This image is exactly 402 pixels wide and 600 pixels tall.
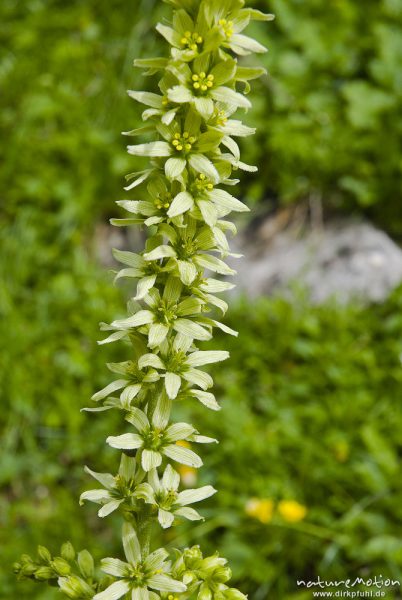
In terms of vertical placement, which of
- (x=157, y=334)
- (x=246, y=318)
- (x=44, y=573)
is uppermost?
(x=157, y=334)

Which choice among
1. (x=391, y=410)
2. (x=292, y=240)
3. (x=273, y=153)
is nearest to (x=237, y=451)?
(x=391, y=410)

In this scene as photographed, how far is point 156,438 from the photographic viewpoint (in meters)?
1.96

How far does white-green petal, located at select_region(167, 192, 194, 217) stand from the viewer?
5.87 ft

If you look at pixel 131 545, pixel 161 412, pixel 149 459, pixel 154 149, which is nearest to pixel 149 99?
pixel 154 149

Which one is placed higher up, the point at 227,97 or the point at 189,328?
the point at 227,97

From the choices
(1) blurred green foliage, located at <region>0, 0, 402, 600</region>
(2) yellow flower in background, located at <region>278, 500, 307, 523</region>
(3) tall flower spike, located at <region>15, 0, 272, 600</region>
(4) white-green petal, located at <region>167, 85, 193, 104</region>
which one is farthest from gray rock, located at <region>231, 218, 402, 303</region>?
(4) white-green petal, located at <region>167, 85, 193, 104</region>

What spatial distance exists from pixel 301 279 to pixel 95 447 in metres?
2.16

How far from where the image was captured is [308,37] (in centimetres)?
662

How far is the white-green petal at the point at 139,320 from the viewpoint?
1899mm

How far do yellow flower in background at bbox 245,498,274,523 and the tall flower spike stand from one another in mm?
2622

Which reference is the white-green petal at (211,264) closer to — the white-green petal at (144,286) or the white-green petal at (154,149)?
the white-green petal at (144,286)

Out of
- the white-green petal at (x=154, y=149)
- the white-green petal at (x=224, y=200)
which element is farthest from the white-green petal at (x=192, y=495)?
the white-green petal at (x=154, y=149)

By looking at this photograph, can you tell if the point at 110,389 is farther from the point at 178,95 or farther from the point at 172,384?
the point at 178,95

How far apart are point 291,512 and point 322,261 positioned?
2.46m
